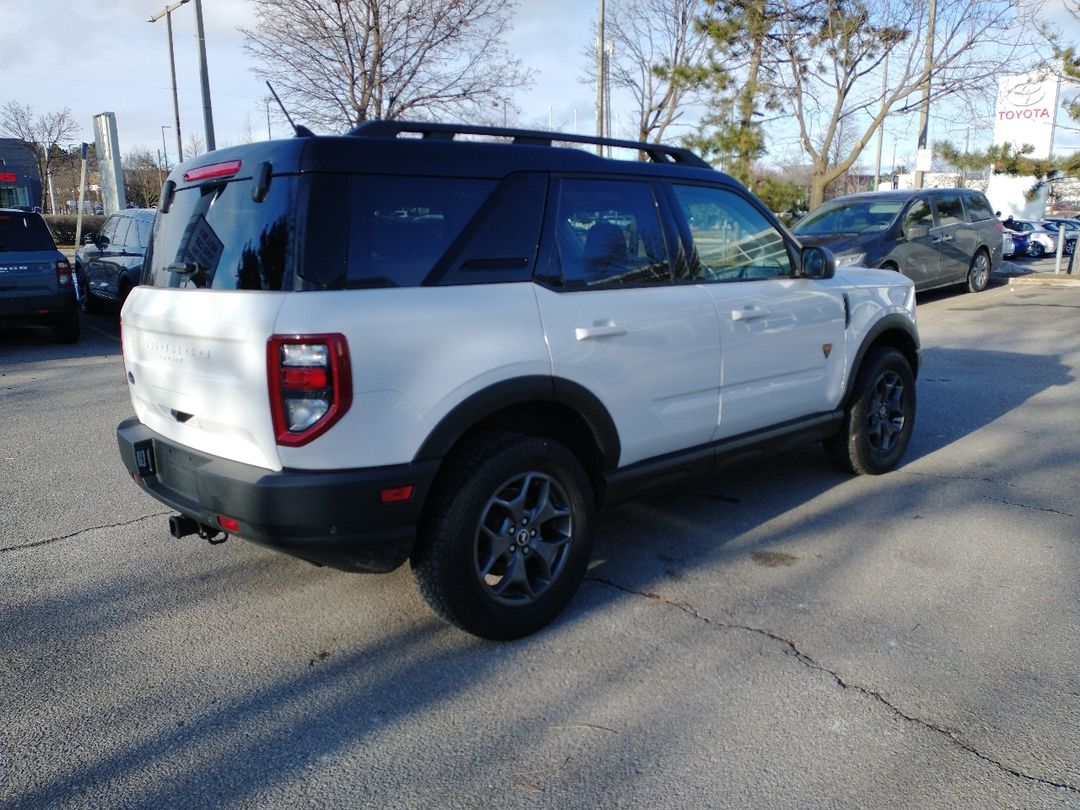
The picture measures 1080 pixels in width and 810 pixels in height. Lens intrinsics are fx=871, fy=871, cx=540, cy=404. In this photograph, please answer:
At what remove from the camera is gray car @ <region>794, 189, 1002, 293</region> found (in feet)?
41.6

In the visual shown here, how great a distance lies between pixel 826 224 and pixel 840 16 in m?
5.95

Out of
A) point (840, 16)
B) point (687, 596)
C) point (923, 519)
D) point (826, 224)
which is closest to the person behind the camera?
point (687, 596)

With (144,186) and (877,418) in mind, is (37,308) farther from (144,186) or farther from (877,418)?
(144,186)

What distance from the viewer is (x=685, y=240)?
4.11m

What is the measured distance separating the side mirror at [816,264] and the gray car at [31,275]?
9.18 metres

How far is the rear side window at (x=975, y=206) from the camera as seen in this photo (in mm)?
15102

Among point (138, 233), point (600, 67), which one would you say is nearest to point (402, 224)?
point (138, 233)

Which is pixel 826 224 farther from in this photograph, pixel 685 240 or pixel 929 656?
pixel 929 656

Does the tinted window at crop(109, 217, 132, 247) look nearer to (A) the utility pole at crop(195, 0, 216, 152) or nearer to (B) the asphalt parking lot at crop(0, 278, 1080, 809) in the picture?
(A) the utility pole at crop(195, 0, 216, 152)

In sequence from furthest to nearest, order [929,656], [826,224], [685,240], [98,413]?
[826,224]
[98,413]
[685,240]
[929,656]

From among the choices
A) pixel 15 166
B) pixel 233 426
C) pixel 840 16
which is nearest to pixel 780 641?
pixel 233 426

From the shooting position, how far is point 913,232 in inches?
498

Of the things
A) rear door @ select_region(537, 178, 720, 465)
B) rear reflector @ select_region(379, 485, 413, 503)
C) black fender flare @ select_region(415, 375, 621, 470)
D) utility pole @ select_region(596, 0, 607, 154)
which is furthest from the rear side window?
rear reflector @ select_region(379, 485, 413, 503)

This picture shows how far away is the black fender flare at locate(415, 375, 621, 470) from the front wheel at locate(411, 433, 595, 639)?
15 cm
